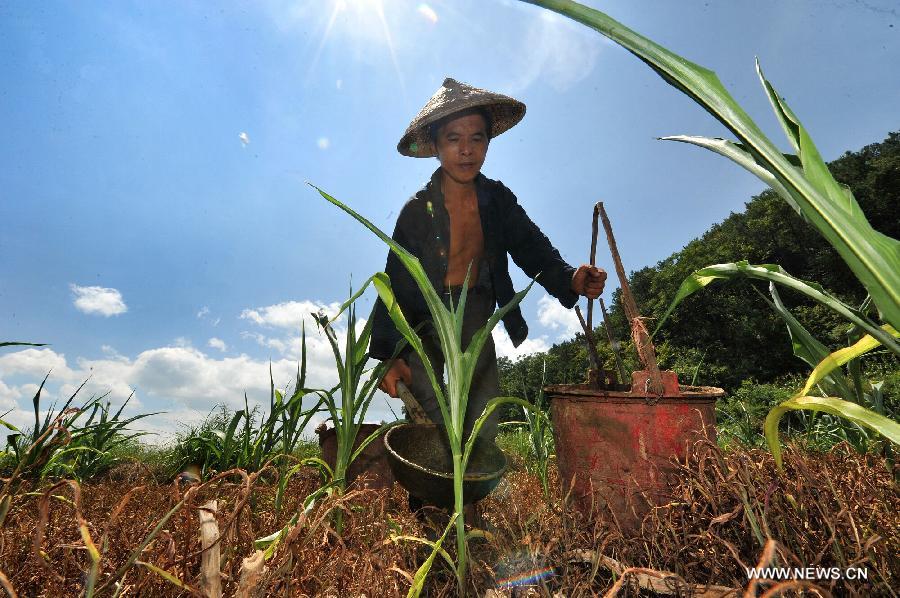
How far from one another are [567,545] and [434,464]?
0.74 metres

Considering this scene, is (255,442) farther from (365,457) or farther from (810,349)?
(810,349)

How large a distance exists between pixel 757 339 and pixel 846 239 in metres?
15.8

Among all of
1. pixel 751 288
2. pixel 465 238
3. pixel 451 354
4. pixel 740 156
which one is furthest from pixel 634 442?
pixel 751 288

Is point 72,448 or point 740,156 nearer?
point 740,156

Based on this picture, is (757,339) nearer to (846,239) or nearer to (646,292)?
(646,292)

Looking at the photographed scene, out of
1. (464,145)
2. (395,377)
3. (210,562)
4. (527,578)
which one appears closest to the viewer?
(210,562)

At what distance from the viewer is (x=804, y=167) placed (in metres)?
0.56

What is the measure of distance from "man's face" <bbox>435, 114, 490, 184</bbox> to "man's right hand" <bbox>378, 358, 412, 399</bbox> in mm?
1073

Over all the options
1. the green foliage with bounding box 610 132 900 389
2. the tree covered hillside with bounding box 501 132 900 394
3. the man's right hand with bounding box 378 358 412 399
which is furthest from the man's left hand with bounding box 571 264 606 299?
the green foliage with bounding box 610 132 900 389

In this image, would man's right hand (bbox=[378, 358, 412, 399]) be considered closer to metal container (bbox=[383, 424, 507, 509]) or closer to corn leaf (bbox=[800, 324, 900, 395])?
metal container (bbox=[383, 424, 507, 509])

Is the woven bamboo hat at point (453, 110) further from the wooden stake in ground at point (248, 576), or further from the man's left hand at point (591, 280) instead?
the wooden stake in ground at point (248, 576)

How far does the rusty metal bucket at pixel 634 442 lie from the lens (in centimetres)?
124

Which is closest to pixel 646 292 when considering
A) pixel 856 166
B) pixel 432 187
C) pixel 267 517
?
pixel 856 166

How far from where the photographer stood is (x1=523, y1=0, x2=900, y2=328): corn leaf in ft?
1.69
